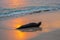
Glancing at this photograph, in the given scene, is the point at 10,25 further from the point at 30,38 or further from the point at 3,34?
the point at 30,38

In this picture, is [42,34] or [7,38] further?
[42,34]

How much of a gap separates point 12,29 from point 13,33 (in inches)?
31.0

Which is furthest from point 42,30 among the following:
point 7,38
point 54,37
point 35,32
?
point 7,38

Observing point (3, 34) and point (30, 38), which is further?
point (3, 34)

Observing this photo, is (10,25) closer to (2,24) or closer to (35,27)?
(2,24)

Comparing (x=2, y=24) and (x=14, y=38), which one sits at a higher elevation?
(x=2, y=24)

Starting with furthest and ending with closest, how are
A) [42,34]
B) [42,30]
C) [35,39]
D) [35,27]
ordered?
[35,27], [42,30], [42,34], [35,39]

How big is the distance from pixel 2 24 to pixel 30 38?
3.31m

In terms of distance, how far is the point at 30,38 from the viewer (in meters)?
9.36

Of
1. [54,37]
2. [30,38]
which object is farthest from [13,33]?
[54,37]

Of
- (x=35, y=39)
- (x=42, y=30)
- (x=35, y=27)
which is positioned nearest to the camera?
(x=35, y=39)

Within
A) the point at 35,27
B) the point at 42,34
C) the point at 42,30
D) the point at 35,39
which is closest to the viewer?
the point at 35,39

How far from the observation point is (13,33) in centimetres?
1031

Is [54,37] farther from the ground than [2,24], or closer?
closer
